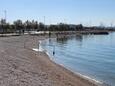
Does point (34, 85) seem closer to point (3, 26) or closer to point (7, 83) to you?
point (7, 83)

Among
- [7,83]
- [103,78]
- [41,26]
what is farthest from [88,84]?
[41,26]

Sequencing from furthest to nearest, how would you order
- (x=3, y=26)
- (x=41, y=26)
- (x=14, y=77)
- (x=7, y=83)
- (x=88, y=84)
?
(x=41, y=26) < (x=3, y=26) < (x=88, y=84) < (x=14, y=77) < (x=7, y=83)

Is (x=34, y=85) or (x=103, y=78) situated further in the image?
(x=103, y=78)

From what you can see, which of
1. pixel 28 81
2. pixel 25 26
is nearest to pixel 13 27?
pixel 25 26

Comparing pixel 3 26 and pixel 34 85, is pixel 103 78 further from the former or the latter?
pixel 3 26

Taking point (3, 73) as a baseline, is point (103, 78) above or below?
below

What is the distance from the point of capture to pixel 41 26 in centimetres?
19925

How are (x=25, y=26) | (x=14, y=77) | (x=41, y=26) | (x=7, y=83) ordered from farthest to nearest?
(x=41, y=26) < (x=25, y=26) < (x=14, y=77) < (x=7, y=83)

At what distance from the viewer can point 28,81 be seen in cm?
1816

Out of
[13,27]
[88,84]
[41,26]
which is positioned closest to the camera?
[88,84]

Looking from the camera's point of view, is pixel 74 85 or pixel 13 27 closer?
pixel 74 85

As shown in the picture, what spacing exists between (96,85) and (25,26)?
14913cm

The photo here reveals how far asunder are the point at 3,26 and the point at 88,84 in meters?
118

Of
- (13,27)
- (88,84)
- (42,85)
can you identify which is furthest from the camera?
(13,27)
